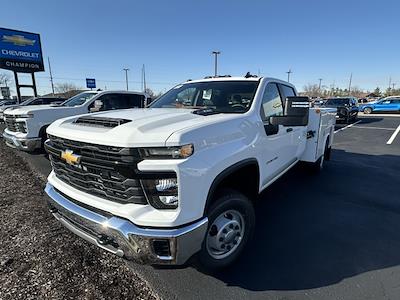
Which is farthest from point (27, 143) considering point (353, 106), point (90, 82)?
point (90, 82)

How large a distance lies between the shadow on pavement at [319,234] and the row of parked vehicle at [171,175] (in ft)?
1.15

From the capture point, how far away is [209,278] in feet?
8.42

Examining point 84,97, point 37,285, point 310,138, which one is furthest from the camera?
point 84,97

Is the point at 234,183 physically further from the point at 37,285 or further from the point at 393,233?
the point at 393,233

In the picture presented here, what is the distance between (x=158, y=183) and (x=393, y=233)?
328 cm

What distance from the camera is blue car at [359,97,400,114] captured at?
25981 mm

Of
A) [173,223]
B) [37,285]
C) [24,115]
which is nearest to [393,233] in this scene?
[173,223]

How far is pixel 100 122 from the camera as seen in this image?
7.93 feet

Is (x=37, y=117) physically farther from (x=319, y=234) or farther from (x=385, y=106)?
(x=385, y=106)

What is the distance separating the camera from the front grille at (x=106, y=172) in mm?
1967

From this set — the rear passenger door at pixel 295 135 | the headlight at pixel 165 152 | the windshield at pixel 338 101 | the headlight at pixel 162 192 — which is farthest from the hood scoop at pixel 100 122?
the windshield at pixel 338 101

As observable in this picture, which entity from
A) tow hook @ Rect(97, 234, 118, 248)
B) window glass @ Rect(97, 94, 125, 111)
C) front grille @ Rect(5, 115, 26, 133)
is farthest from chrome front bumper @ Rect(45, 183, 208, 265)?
window glass @ Rect(97, 94, 125, 111)

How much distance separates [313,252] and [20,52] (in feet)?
65.9

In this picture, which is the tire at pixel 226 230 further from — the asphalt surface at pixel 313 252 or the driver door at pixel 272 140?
the driver door at pixel 272 140
